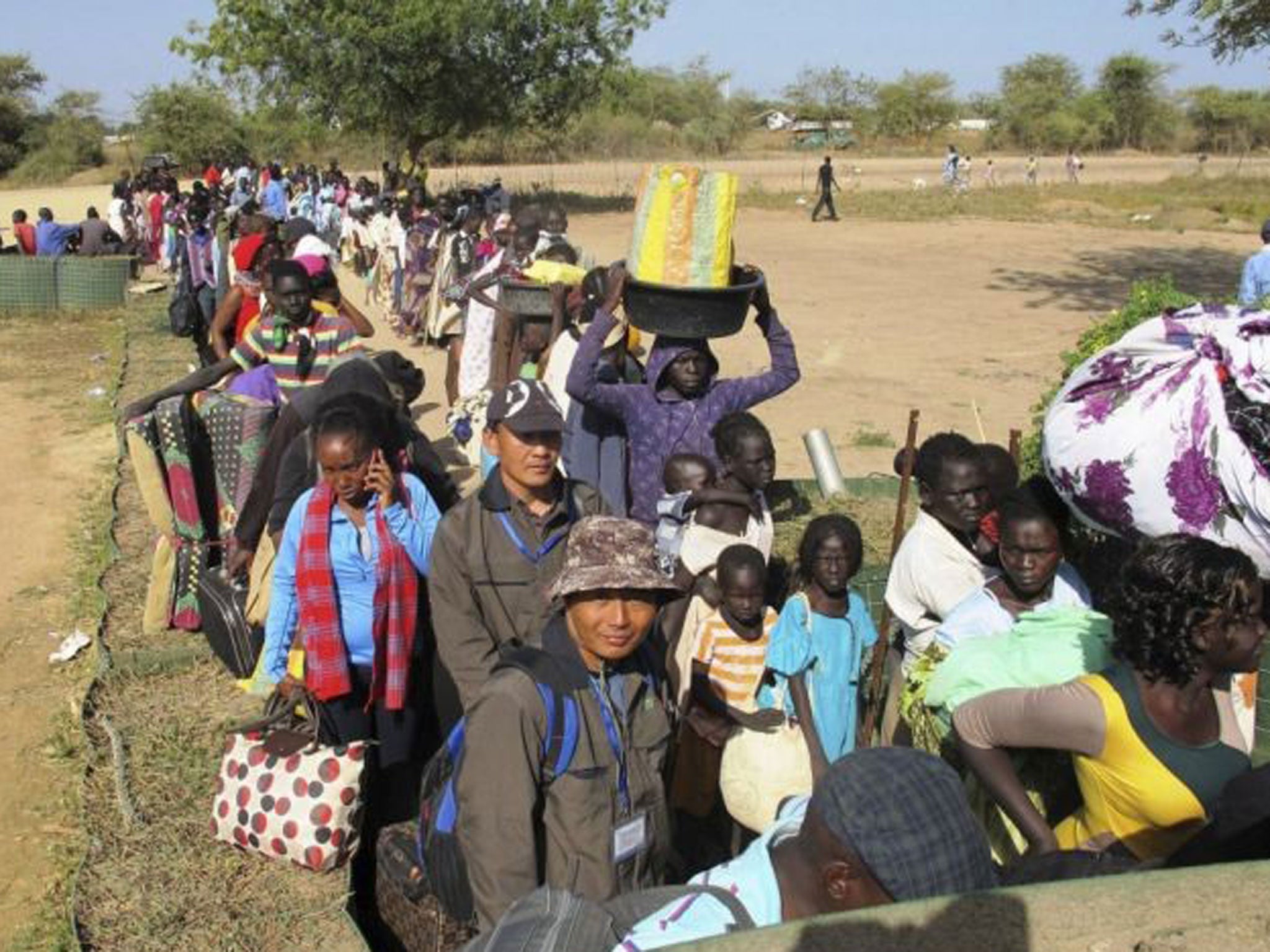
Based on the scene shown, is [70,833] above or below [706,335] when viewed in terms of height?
below

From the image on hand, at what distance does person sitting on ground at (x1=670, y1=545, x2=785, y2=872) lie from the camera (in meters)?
4.05

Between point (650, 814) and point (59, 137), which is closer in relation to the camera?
point (650, 814)

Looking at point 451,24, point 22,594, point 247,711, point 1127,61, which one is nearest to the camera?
point 247,711

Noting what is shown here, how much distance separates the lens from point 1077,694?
245 cm

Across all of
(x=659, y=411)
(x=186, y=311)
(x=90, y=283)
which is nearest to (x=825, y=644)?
(x=659, y=411)

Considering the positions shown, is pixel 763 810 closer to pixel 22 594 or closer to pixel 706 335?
pixel 706 335

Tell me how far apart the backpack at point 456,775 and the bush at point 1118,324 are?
2656 millimetres

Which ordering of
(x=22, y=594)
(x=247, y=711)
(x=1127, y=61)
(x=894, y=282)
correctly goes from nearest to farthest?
(x=247, y=711) → (x=22, y=594) → (x=894, y=282) → (x=1127, y=61)

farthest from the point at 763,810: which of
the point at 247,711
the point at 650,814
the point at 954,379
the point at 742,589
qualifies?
the point at 954,379

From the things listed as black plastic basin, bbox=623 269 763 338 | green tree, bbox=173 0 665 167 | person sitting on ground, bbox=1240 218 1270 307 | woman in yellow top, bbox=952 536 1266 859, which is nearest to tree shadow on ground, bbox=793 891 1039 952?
woman in yellow top, bbox=952 536 1266 859

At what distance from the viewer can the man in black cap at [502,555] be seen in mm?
3188

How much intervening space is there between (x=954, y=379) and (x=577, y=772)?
34.2 feet

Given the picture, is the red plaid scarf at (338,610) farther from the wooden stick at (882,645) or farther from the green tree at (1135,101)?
the green tree at (1135,101)

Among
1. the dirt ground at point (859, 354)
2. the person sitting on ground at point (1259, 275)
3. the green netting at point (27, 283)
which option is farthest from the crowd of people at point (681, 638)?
the green netting at point (27, 283)
